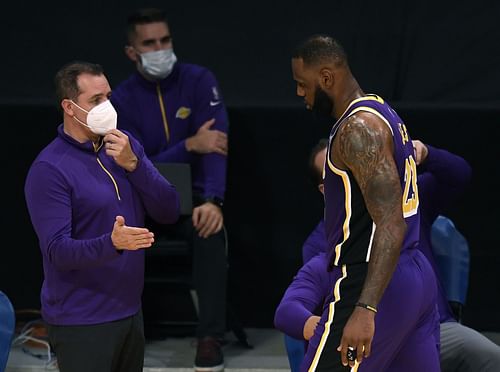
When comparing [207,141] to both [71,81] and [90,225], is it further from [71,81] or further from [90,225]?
[90,225]

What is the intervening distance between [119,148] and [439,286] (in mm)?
1595

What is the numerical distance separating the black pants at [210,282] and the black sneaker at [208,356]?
0.13 ft

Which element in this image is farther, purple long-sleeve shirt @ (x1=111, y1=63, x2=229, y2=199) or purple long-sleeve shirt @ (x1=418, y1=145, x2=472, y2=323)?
purple long-sleeve shirt @ (x1=111, y1=63, x2=229, y2=199)

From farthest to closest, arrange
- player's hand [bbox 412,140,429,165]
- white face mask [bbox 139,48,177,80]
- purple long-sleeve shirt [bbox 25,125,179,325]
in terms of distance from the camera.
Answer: white face mask [bbox 139,48,177,80]
player's hand [bbox 412,140,429,165]
purple long-sleeve shirt [bbox 25,125,179,325]

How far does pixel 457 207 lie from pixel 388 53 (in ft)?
2.91

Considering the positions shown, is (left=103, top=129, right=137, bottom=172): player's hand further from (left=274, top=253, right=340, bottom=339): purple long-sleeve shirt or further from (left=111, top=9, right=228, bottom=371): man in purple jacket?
(left=111, top=9, right=228, bottom=371): man in purple jacket

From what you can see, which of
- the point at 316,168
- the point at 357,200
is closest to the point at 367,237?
the point at 357,200

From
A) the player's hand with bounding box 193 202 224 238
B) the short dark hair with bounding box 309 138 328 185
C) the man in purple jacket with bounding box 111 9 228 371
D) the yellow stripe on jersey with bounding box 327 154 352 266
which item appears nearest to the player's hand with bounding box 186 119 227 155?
the man in purple jacket with bounding box 111 9 228 371

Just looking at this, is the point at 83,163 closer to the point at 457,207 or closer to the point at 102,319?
the point at 102,319

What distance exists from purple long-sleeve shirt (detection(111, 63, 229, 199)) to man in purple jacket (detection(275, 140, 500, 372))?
86cm

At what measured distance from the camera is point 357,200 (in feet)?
11.7

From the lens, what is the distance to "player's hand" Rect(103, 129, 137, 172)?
153 inches

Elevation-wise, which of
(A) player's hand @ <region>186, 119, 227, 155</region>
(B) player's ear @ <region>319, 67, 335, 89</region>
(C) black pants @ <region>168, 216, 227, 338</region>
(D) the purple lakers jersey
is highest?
(B) player's ear @ <region>319, 67, 335, 89</region>

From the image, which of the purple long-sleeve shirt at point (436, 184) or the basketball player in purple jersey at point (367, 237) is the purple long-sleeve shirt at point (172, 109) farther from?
the basketball player in purple jersey at point (367, 237)
